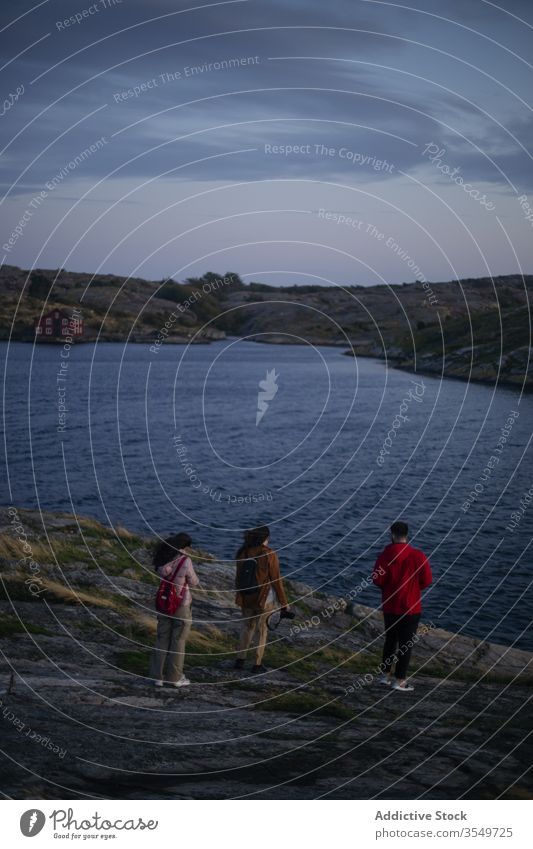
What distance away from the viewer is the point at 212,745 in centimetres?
1127

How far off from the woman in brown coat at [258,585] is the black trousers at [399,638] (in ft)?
5.74

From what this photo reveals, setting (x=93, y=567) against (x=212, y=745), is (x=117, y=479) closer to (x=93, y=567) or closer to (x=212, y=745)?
(x=93, y=567)

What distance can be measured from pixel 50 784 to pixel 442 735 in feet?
17.1

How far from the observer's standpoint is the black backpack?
49.2ft

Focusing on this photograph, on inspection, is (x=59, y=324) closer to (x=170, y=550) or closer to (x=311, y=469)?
(x=311, y=469)

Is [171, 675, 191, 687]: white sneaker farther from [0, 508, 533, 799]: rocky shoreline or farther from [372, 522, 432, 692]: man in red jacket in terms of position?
[372, 522, 432, 692]: man in red jacket

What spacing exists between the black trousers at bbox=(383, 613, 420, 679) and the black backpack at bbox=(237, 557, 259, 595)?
220 cm

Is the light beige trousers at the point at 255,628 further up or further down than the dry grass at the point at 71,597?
further up

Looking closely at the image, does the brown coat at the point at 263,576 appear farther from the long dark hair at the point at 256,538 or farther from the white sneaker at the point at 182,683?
the white sneaker at the point at 182,683

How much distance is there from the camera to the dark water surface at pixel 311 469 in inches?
1408
